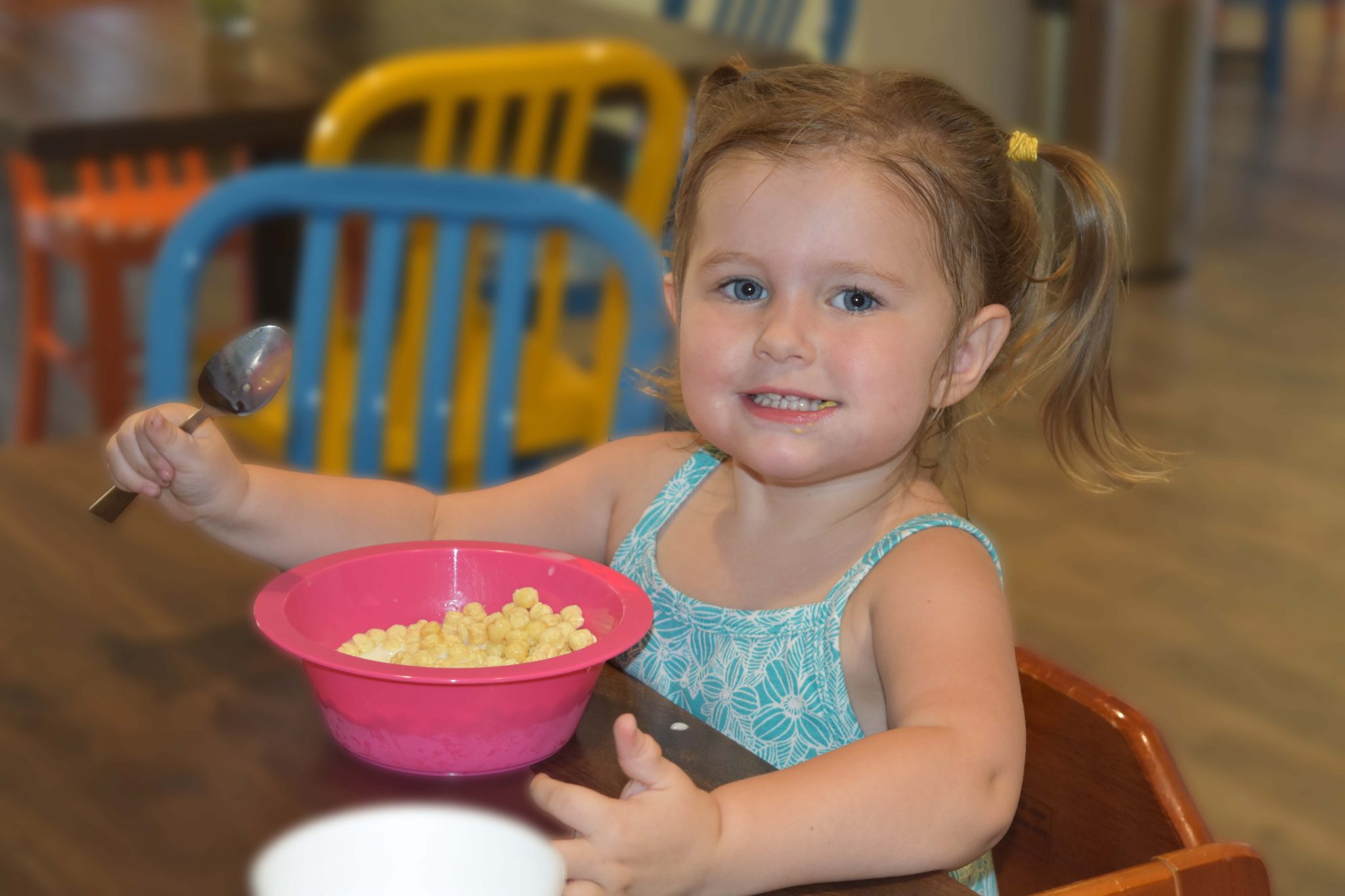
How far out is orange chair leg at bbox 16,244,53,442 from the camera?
288 centimetres

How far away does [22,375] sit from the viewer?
2941mm

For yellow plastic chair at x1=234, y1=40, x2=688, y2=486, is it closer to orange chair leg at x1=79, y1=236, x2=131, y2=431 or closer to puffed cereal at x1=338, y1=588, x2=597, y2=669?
orange chair leg at x1=79, y1=236, x2=131, y2=431

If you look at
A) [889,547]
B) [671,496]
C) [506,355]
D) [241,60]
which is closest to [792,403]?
[889,547]

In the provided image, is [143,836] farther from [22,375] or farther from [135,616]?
[22,375]

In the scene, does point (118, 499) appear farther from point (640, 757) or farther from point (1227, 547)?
point (1227, 547)

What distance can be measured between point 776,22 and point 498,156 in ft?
3.88

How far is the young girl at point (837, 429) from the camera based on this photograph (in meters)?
0.95

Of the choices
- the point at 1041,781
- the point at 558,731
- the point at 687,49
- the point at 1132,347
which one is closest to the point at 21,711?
the point at 558,731

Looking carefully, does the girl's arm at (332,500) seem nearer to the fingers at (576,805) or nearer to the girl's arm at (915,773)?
the girl's arm at (915,773)

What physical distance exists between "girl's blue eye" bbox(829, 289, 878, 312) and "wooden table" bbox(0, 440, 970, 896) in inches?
9.9

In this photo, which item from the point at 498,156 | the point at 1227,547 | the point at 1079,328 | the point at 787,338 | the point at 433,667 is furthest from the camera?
the point at 1227,547

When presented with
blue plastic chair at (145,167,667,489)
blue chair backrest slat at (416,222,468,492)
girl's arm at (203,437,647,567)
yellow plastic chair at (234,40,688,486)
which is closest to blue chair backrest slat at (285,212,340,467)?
blue plastic chair at (145,167,667,489)

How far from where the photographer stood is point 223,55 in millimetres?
2711

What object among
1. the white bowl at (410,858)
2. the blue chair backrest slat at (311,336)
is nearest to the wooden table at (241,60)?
the blue chair backrest slat at (311,336)
